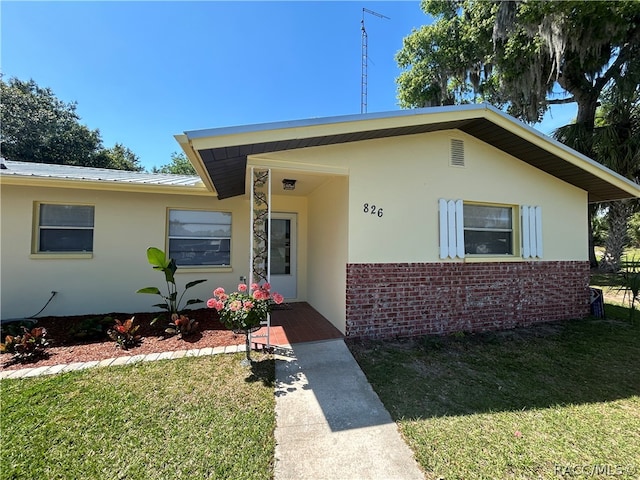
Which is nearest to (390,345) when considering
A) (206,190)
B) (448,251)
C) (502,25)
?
(448,251)

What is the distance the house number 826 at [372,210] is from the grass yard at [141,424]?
10.2 ft

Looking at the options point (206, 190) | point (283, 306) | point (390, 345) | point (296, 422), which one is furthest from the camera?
point (283, 306)

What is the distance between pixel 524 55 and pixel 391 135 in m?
11.2

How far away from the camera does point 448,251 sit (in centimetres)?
546

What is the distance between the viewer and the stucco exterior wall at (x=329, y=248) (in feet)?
17.1

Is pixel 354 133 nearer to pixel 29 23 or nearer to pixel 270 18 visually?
pixel 270 18

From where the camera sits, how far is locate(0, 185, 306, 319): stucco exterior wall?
6.01 meters

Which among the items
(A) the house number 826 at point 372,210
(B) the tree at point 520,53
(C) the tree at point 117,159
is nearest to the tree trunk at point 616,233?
(B) the tree at point 520,53

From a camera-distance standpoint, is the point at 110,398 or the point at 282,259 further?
the point at 282,259

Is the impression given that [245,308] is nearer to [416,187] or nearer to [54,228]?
[416,187]

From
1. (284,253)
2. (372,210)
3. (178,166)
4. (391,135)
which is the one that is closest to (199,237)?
(284,253)

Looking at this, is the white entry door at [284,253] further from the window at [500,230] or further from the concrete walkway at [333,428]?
the window at [500,230]

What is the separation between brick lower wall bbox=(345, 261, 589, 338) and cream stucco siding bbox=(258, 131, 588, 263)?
328 millimetres

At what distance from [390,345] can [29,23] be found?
11119 mm
